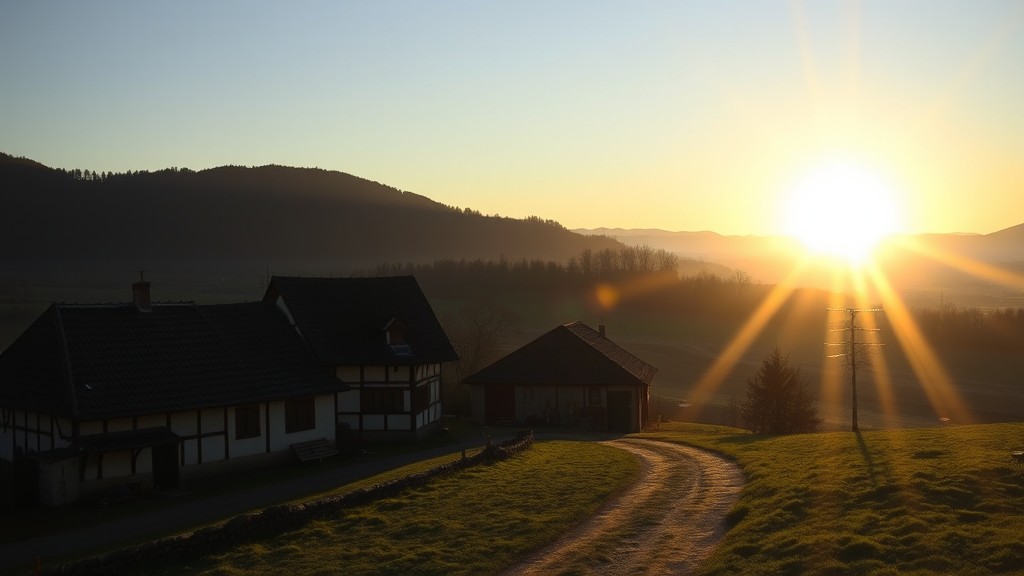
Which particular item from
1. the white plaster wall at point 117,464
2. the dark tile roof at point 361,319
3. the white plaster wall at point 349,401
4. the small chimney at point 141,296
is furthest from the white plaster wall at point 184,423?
the white plaster wall at point 349,401

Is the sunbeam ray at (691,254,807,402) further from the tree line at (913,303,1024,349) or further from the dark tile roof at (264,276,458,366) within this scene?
the dark tile roof at (264,276,458,366)

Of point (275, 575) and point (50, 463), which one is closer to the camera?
point (275, 575)

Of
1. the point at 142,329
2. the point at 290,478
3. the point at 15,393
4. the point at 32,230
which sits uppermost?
the point at 32,230

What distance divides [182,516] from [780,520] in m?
17.8

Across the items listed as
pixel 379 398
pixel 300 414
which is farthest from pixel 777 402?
pixel 300 414

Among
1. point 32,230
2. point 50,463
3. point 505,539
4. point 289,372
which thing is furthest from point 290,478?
point 32,230

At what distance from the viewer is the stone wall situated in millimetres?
16453

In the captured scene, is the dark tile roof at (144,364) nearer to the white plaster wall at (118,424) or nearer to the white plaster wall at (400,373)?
the white plaster wall at (118,424)

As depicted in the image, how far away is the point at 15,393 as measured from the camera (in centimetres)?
3017

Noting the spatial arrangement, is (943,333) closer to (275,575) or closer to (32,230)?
(275,575)

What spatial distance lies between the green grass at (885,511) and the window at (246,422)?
19089 mm

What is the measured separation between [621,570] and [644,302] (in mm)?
117408

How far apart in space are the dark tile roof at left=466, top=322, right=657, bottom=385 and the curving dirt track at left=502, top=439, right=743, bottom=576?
773 inches

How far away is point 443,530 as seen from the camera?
19297 mm
